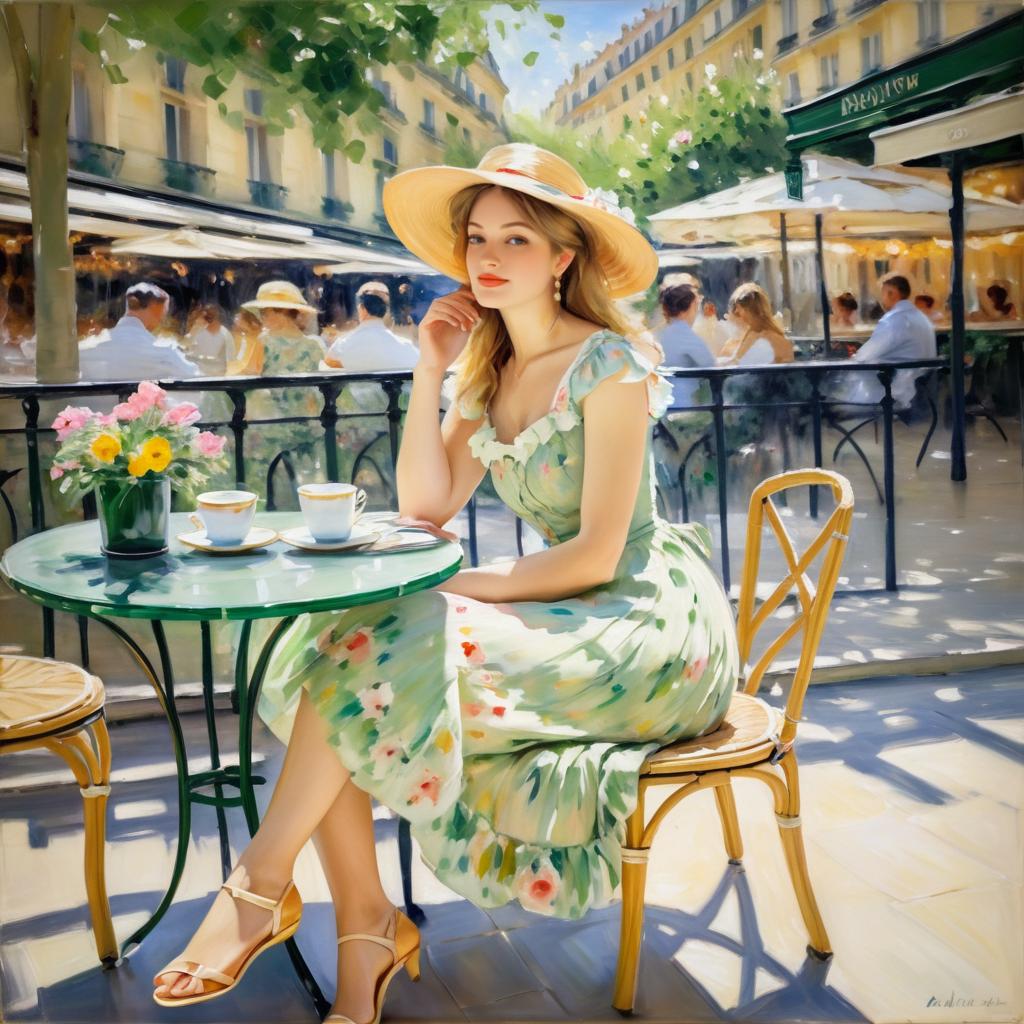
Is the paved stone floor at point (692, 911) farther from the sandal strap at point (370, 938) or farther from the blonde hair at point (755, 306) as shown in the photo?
the blonde hair at point (755, 306)

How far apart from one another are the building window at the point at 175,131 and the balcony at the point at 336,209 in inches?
14.8

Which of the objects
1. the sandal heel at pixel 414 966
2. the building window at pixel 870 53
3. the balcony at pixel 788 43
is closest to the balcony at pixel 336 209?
the balcony at pixel 788 43

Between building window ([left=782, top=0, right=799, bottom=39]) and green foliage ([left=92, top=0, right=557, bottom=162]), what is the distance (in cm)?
63

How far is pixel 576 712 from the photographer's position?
2.05 metres

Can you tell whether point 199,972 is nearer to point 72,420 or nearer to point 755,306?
point 72,420

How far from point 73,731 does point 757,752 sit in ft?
4.52

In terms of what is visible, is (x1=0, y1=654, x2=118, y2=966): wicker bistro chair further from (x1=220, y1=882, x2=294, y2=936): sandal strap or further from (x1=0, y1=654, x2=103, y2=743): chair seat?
(x1=220, y1=882, x2=294, y2=936): sandal strap

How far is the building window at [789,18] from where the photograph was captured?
274 centimetres

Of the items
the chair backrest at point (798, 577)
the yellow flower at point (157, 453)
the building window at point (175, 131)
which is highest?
the building window at point (175, 131)

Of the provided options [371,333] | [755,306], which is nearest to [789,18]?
[755,306]

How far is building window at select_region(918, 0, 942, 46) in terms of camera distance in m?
2.77

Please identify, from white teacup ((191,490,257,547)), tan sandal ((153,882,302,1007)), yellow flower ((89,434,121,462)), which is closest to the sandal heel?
tan sandal ((153,882,302,1007))

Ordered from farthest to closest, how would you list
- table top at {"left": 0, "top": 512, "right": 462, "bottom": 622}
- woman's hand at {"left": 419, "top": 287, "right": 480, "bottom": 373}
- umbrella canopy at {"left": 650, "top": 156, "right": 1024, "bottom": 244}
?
umbrella canopy at {"left": 650, "top": 156, "right": 1024, "bottom": 244}, woman's hand at {"left": 419, "top": 287, "right": 480, "bottom": 373}, table top at {"left": 0, "top": 512, "right": 462, "bottom": 622}

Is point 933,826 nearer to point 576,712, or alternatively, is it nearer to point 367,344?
point 576,712
